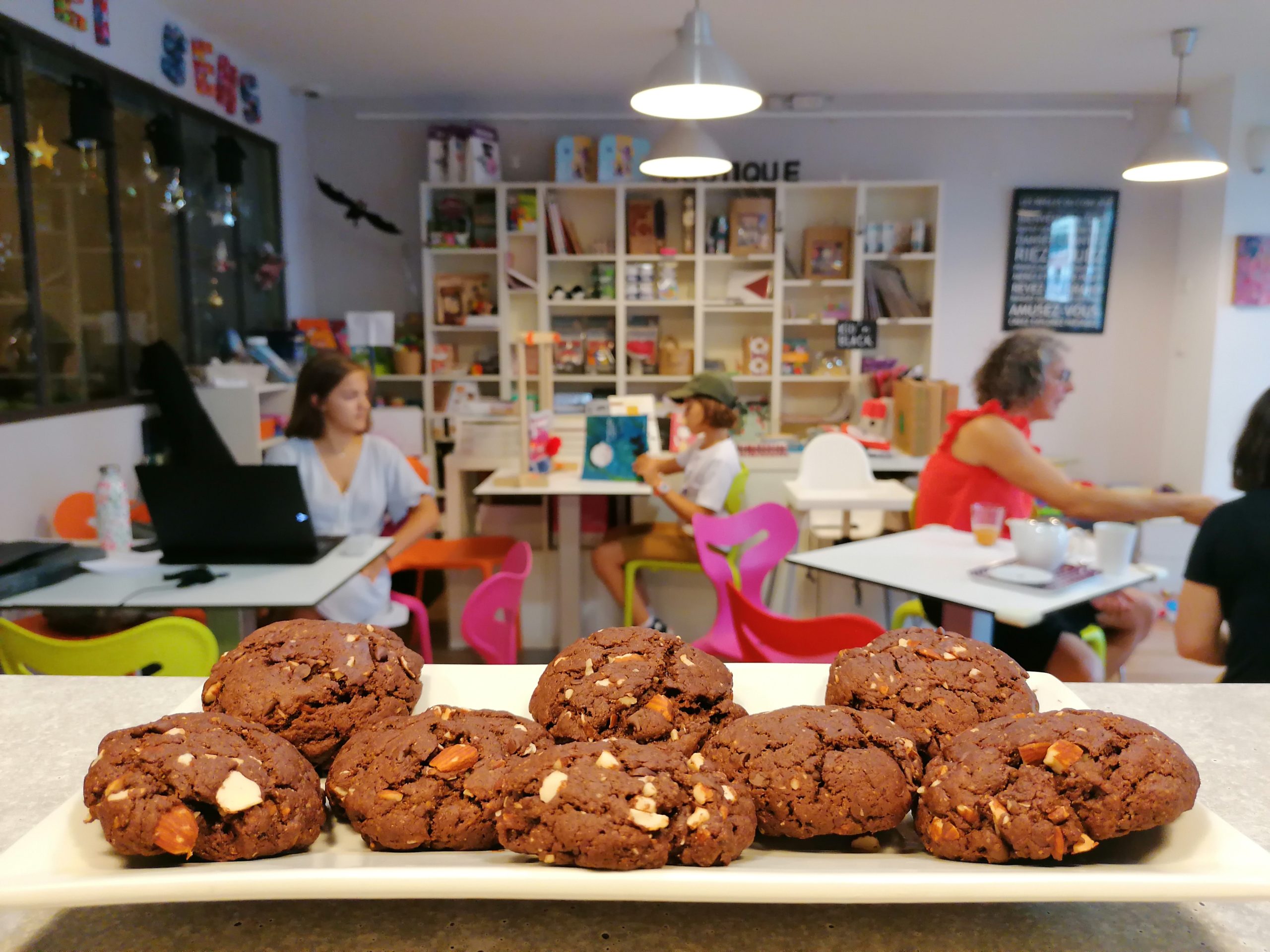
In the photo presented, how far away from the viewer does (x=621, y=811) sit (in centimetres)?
48

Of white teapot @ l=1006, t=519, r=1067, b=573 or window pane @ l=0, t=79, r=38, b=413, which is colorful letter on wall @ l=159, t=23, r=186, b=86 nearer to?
window pane @ l=0, t=79, r=38, b=413

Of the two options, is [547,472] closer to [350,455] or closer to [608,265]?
[350,455]

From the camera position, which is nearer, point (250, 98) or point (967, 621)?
point (967, 621)

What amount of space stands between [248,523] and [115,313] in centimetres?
208

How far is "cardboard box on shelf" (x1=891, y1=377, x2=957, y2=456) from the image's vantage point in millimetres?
4344

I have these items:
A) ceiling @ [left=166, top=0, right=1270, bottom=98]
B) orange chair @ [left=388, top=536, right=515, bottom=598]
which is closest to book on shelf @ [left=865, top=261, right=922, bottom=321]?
ceiling @ [left=166, top=0, right=1270, bottom=98]

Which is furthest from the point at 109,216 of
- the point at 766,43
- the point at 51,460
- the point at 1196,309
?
the point at 1196,309

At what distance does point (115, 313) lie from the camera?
3553mm

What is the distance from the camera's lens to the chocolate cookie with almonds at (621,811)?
473 millimetres

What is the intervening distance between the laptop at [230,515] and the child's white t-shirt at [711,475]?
59.7 inches

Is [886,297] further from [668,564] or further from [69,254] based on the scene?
[69,254]

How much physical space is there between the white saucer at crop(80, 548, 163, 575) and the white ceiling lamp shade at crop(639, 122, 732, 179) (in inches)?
83.6

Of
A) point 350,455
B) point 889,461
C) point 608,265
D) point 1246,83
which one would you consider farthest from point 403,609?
point 1246,83

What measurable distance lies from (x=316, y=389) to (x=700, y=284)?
3.07 metres
